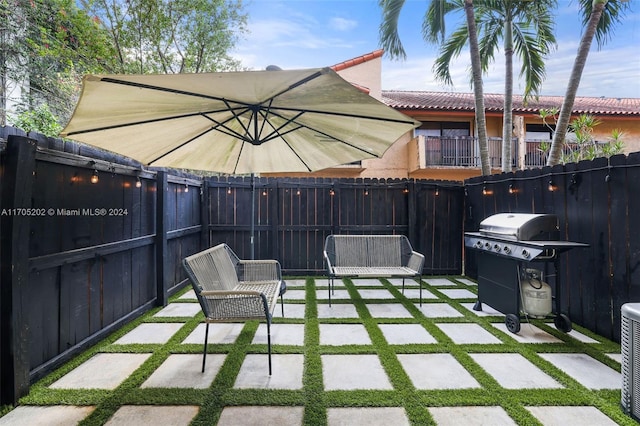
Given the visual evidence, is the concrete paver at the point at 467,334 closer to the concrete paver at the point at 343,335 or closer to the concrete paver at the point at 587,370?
the concrete paver at the point at 587,370

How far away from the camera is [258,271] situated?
3.75m

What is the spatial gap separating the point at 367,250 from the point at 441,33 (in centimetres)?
500

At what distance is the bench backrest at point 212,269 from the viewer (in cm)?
261

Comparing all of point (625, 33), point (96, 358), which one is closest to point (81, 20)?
point (96, 358)

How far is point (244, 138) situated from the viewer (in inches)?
108

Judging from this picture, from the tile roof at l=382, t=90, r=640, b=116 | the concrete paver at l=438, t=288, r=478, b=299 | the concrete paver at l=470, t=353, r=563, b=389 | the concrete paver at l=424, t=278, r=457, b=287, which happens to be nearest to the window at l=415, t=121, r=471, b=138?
the tile roof at l=382, t=90, r=640, b=116

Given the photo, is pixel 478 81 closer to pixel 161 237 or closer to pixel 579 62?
pixel 579 62

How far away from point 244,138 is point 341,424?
2.38m

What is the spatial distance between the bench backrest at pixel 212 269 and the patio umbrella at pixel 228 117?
1.05 m

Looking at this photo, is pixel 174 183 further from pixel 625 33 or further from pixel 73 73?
pixel 625 33

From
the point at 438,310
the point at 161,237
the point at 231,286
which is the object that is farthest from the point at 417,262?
the point at 161,237

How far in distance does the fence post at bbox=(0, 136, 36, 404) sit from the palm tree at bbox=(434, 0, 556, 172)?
23.2 feet

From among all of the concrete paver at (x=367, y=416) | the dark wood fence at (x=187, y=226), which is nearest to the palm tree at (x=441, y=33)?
the dark wood fence at (x=187, y=226)

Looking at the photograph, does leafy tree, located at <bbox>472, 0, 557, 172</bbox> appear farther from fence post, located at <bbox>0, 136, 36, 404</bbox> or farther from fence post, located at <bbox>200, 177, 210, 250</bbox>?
fence post, located at <bbox>0, 136, 36, 404</bbox>
